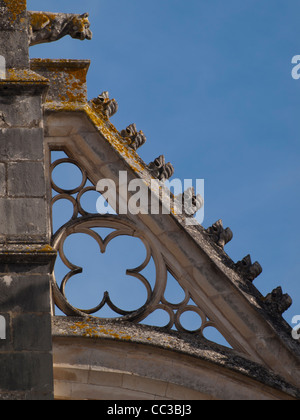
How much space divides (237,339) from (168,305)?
1.85 feet

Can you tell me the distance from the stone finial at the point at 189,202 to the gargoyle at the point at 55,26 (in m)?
1.42

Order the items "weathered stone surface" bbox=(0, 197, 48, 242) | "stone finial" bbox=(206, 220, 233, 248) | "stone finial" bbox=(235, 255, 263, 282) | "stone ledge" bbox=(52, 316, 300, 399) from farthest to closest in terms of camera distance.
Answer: "stone finial" bbox=(206, 220, 233, 248) < "stone finial" bbox=(235, 255, 263, 282) < "stone ledge" bbox=(52, 316, 300, 399) < "weathered stone surface" bbox=(0, 197, 48, 242)

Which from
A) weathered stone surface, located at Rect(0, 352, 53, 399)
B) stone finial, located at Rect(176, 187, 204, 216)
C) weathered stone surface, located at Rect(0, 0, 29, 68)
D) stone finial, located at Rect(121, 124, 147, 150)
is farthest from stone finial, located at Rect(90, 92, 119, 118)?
weathered stone surface, located at Rect(0, 352, 53, 399)

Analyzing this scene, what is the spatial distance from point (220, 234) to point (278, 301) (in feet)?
2.27

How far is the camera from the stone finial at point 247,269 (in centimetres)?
1034

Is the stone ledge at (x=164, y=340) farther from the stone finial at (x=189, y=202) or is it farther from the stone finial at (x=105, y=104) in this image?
the stone finial at (x=105, y=104)

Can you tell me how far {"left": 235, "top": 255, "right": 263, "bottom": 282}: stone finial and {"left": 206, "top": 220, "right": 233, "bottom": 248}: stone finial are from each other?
0.21 m

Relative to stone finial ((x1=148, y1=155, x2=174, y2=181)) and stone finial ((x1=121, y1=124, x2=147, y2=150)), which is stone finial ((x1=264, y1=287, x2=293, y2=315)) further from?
stone finial ((x1=121, y1=124, x2=147, y2=150))

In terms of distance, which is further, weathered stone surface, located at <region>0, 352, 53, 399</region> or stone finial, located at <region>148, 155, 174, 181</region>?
stone finial, located at <region>148, 155, 174, 181</region>

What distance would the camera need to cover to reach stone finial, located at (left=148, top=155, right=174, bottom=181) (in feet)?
34.9

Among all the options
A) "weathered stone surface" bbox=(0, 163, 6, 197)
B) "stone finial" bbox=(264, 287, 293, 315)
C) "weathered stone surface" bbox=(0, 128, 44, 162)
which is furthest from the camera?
"stone finial" bbox=(264, 287, 293, 315)

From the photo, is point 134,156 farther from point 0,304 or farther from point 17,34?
point 0,304

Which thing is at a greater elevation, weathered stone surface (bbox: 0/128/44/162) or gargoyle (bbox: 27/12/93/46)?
gargoyle (bbox: 27/12/93/46)

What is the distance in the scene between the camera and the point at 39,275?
8617mm
